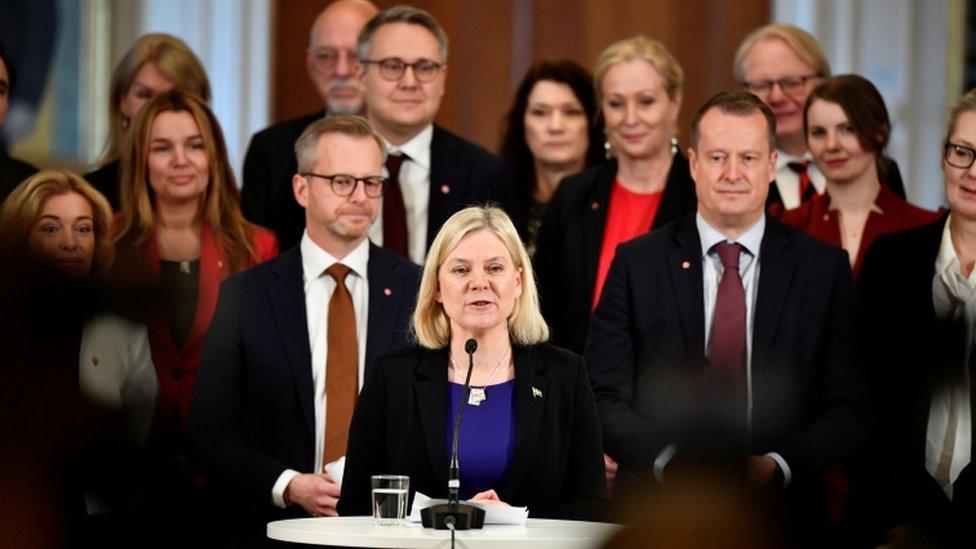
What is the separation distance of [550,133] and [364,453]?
7.20ft

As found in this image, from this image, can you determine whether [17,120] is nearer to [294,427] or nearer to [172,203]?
[172,203]

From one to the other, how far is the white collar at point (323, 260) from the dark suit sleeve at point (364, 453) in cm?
81

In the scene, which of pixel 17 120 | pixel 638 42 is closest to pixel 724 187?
pixel 638 42

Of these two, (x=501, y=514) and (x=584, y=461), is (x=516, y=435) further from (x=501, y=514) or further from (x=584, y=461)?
(x=501, y=514)

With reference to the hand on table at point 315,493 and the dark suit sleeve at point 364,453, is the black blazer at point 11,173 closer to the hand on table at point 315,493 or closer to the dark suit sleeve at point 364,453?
the hand on table at point 315,493

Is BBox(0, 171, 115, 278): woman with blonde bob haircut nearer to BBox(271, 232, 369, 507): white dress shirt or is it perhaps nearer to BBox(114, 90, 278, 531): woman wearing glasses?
BBox(114, 90, 278, 531): woman wearing glasses

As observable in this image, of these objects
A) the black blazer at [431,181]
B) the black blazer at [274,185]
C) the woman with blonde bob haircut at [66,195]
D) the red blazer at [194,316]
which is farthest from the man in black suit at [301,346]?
the black blazer at [274,185]

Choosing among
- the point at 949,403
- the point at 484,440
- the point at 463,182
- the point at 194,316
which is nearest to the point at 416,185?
the point at 463,182

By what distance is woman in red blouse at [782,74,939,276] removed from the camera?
5.12 m

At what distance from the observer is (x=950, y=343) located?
400 centimetres

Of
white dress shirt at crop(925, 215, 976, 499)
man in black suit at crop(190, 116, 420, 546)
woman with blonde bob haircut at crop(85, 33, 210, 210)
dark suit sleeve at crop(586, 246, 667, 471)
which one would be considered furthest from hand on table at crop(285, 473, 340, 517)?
woman with blonde bob haircut at crop(85, 33, 210, 210)

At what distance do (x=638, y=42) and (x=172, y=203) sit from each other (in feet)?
5.33

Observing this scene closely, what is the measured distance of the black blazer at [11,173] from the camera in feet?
16.8

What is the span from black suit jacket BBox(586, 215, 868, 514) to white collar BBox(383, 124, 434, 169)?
103cm
